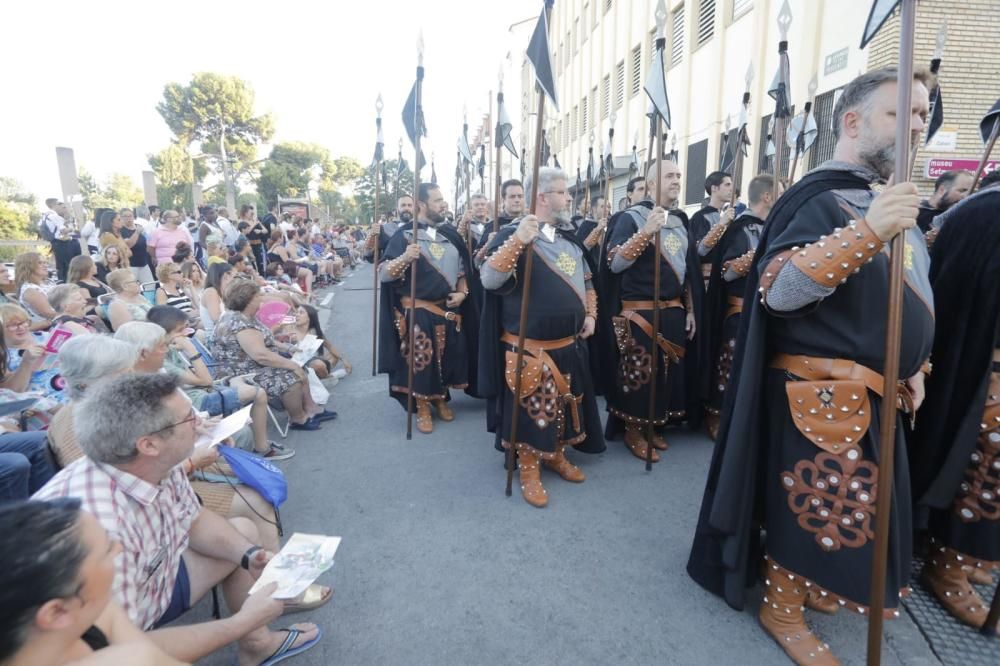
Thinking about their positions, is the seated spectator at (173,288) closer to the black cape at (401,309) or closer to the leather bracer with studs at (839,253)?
the black cape at (401,309)

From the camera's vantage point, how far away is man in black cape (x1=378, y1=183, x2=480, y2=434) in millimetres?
4641

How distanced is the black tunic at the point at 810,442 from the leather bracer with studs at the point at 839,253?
5.3 inches

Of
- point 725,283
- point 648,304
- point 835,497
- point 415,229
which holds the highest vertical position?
point 415,229

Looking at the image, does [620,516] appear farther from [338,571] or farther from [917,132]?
[917,132]

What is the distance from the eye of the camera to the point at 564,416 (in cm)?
349

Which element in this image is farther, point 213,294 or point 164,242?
point 164,242

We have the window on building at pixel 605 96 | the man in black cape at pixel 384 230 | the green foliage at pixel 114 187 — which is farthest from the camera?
the green foliage at pixel 114 187

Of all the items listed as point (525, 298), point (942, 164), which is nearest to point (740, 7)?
point (942, 164)

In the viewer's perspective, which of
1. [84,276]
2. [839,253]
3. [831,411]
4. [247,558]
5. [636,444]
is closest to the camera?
[839,253]

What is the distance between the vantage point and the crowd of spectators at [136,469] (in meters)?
1.05

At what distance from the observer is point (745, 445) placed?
6.95 ft

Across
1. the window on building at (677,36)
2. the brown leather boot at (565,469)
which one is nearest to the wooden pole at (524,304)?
the brown leather boot at (565,469)

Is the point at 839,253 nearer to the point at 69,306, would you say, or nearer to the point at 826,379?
the point at 826,379

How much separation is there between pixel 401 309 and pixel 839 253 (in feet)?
12.3
